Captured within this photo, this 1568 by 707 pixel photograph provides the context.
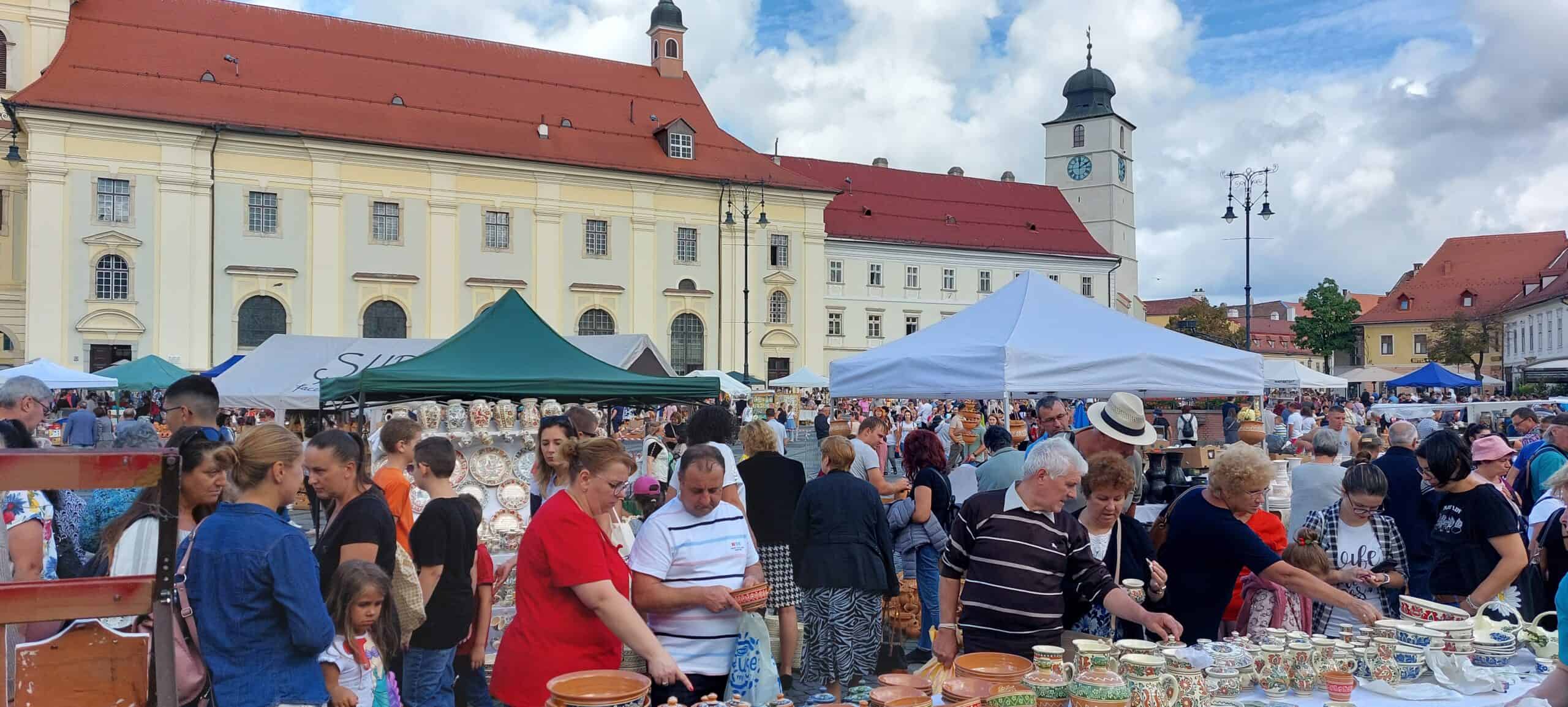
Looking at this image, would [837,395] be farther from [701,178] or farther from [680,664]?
[701,178]

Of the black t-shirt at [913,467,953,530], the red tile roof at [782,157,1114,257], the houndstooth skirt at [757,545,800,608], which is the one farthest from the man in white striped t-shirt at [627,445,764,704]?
the red tile roof at [782,157,1114,257]

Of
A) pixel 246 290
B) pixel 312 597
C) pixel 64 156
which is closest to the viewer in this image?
pixel 312 597

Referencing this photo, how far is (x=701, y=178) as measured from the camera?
45.8 meters

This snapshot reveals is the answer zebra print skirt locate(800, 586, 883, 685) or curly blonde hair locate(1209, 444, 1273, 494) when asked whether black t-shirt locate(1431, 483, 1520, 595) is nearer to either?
curly blonde hair locate(1209, 444, 1273, 494)

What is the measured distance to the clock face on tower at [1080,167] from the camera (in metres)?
68.3

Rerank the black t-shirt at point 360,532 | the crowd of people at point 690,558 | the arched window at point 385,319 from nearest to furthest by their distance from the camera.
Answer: the crowd of people at point 690,558 < the black t-shirt at point 360,532 < the arched window at point 385,319

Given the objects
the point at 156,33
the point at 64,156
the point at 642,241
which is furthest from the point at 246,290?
the point at 642,241

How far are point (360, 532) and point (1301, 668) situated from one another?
12.1 ft

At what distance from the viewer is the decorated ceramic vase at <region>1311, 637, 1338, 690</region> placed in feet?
12.9

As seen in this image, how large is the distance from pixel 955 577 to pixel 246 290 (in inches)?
1522

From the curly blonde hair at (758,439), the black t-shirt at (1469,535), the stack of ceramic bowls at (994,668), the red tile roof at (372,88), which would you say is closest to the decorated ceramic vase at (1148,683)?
the stack of ceramic bowls at (994,668)

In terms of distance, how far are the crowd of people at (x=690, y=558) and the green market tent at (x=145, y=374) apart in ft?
49.6

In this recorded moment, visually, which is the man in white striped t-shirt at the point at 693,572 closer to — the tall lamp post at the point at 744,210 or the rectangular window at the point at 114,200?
the rectangular window at the point at 114,200

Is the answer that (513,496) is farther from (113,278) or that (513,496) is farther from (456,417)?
(113,278)
